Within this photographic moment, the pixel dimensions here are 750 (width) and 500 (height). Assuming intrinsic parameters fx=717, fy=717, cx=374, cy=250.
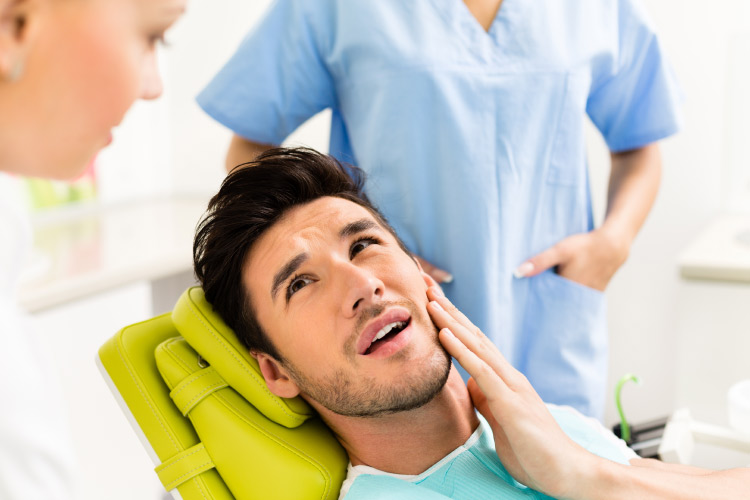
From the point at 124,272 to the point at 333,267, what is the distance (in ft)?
3.52

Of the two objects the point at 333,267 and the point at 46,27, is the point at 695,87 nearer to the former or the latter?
the point at 333,267

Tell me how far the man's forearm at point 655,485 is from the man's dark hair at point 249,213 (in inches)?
18.9

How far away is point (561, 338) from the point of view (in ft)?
4.46

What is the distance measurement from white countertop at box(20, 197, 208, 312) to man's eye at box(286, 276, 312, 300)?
3.02 ft

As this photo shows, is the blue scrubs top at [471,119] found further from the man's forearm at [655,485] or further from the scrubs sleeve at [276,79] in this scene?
the man's forearm at [655,485]

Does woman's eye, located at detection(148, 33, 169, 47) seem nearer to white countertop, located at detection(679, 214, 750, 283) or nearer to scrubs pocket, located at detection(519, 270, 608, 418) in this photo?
scrubs pocket, located at detection(519, 270, 608, 418)

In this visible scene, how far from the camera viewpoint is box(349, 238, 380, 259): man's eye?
3.79ft

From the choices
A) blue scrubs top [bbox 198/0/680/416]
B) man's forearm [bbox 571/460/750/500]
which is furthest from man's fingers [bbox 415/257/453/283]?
man's forearm [bbox 571/460/750/500]

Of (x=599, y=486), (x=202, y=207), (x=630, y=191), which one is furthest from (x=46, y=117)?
(x=202, y=207)

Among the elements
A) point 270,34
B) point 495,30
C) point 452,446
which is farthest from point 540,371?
point 270,34

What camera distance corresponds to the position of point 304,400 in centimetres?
116

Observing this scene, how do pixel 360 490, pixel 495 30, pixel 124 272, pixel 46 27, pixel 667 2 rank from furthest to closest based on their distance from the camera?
pixel 667 2, pixel 124 272, pixel 495 30, pixel 360 490, pixel 46 27

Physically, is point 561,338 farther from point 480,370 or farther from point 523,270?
→ point 480,370

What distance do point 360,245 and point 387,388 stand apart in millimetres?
258
